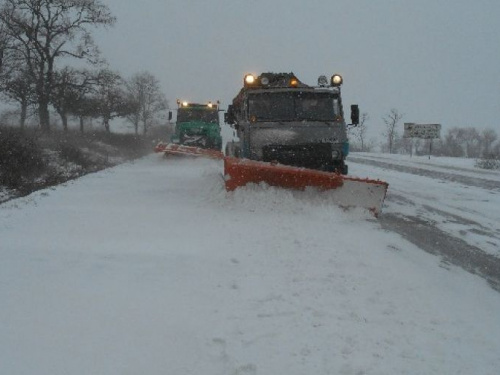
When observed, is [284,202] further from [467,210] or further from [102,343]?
[102,343]

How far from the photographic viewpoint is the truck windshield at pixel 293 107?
8.97 m

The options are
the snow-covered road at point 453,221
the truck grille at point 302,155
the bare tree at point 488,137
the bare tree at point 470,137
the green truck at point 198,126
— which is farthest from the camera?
the bare tree at point 470,137

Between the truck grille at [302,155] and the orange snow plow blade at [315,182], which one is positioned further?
the truck grille at [302,155]

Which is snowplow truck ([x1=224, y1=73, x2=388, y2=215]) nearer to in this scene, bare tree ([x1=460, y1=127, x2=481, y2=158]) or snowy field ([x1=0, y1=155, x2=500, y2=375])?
snowy field ([x1=0, y1=155, x2=500, y2=375])

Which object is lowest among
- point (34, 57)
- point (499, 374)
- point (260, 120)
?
point (499, 374)

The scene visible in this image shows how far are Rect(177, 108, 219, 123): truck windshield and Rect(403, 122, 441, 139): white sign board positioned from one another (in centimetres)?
1316

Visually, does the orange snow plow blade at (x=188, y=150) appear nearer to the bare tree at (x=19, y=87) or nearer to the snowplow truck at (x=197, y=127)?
the snowplow truck at (x=197, y=127)

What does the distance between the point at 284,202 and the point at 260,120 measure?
Answer: 255cm

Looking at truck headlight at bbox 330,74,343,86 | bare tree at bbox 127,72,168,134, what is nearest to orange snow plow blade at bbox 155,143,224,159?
truck headlight at bbox 330,74,343,86

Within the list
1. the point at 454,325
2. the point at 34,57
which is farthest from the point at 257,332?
the point at 34,57

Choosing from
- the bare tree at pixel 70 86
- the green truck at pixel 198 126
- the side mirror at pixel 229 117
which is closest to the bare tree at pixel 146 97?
the bare tree at pixel 70 86

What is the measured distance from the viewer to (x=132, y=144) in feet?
110

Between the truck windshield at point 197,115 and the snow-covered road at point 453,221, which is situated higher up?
the truck windshield at point 197,115

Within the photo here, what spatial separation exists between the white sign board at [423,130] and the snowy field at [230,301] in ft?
73.2
